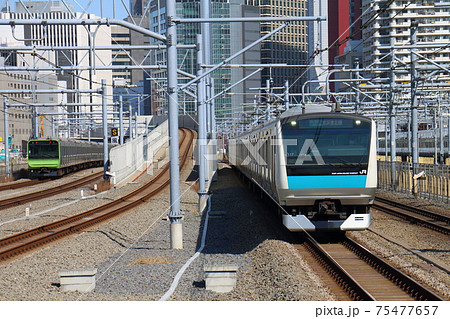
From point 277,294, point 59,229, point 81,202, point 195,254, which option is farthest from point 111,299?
point 81,202

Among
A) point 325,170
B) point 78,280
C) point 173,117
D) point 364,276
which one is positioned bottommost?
point 364,276

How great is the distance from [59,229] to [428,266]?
10382 mm

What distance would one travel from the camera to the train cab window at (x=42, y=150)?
1662 inches

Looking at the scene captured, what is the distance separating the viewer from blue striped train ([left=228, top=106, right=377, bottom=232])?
1361 centimetres

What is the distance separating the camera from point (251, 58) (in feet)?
404

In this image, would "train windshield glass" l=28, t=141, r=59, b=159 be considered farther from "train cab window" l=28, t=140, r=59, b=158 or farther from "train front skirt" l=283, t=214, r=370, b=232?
"train front skirt" l=283, t=214, r=370, b=232

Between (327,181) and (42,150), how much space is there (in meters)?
31.9

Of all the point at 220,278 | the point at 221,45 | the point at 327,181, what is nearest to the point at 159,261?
the point at 220,278

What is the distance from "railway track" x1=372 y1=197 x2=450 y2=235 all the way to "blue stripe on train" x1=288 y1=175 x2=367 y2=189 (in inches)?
135

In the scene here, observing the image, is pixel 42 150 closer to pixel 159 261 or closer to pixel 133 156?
pixel 133 156

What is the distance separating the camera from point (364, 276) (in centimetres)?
1102

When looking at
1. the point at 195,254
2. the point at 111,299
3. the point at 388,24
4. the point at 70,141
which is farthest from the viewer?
the point at 388,24

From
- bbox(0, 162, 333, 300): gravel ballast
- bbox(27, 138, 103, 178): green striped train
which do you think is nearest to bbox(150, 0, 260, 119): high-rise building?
bbox(27, 138, 103, 178): green striped train

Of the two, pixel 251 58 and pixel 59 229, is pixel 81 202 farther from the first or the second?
pixel 251 58
